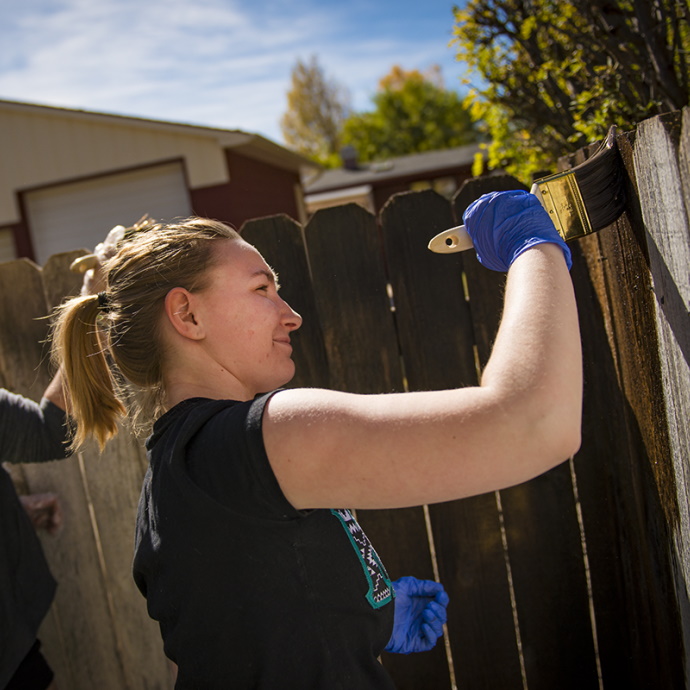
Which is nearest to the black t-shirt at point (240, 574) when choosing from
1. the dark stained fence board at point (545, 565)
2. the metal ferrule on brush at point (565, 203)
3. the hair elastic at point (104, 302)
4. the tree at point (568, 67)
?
the hair elastic at point (104, 302)

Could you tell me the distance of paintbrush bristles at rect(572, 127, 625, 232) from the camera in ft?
5.10

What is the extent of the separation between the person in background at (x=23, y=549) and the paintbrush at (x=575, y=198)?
152cm

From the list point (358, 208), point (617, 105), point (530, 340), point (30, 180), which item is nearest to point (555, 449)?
point (530, 340)

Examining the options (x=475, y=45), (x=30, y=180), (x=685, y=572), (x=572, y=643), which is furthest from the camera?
(x=30, y=180)

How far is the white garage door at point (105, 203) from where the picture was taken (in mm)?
12062

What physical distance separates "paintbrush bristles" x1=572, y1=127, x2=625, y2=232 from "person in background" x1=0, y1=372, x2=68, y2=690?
71.2 inches

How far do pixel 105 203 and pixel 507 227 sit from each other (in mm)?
12020

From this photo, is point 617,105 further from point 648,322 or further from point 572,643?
point 572,643

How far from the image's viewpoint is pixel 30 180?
471 inches

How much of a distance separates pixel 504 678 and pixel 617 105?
2239mm

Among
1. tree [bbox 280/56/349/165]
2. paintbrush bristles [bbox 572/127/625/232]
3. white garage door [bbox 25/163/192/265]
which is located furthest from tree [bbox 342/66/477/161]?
paintbrush bristles [bbox 572/127/625/232]

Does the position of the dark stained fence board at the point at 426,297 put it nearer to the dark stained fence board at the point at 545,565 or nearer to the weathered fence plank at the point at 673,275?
the dark stained fence board at the point at 545,565

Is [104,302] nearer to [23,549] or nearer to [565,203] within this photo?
[565,203]

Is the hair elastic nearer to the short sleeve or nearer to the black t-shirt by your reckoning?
the black t-shirt
